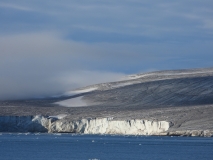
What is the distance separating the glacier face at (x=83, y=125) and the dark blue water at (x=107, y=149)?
1822 millimetres

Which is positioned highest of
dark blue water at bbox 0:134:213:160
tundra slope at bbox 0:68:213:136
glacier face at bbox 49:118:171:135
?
tundra slope at bbox 0:68:213:136

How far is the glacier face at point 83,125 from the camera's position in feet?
207

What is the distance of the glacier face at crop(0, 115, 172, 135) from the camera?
6297 centimetres

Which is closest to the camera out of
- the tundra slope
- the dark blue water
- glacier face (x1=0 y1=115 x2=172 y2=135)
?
the dark blue water

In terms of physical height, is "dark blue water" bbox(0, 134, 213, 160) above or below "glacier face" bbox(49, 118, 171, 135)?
below

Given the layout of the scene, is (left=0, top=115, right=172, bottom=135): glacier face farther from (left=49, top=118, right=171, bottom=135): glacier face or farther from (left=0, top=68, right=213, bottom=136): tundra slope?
(left=0, top=68, right=213, bottom=136): tundra slope

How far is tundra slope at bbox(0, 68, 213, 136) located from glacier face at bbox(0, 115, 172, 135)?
11 centimetres

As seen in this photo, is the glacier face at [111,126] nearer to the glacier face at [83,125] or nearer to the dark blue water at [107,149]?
the glacier face at [83,125]

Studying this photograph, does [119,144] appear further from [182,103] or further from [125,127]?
[182,103]

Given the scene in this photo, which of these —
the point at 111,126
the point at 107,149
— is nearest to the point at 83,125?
the point at 111,126

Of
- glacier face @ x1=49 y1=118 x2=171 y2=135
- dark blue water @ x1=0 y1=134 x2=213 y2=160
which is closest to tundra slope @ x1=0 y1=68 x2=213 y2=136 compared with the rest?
glacier face @ x1=49 y1=118 x2=171 y2=135

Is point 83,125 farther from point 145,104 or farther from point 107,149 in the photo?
point 107,149

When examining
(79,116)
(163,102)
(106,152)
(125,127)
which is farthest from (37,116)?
(106,152)

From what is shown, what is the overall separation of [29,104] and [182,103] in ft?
49.9
